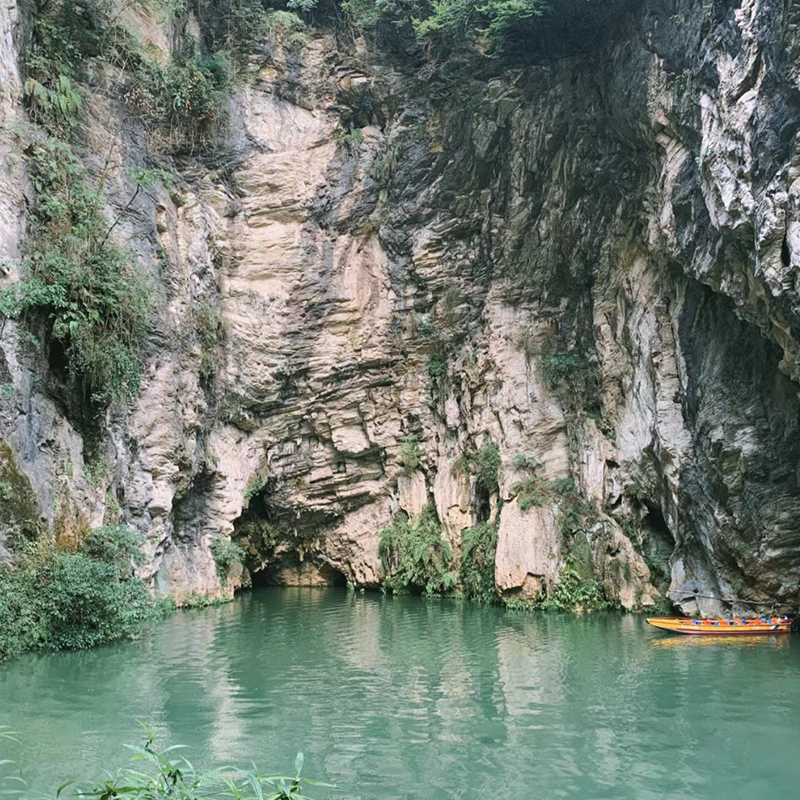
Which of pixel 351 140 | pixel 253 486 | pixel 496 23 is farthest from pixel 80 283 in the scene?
pixel 496 23

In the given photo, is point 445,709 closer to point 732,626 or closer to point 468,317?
point 732,626

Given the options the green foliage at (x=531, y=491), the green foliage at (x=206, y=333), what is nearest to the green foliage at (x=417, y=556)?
the green foliage at (x=531, y=491)

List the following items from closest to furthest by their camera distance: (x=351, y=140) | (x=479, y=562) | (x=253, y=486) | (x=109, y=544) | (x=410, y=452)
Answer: (x=109, y=544) < (x=479, y=562) < (x=253, y=486) < (x=410, y=452) < (x=351, y=140)

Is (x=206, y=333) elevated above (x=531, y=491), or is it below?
above

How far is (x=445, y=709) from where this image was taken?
27.3 ft

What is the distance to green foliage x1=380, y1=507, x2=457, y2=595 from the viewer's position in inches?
789

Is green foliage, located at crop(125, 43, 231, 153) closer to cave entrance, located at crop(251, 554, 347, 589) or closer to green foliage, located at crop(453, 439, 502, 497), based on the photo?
green foliage, located at crop(453, 439, 502, 497)

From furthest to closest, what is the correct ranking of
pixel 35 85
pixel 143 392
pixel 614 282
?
1. pixel 614 282
2. pixel 143 392
3. pixel 35 85

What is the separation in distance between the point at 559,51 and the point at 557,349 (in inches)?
282

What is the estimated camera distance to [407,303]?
22188 mm

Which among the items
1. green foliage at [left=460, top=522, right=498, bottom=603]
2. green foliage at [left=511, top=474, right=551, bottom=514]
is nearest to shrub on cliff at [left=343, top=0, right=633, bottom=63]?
green foliage at [left=511, top=474, right=551, bottom=514]

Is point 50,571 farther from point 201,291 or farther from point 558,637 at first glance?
point 201,291

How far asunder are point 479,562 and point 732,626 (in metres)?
6.96

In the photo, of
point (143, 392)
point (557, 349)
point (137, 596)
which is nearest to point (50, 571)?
point (137, 596)
